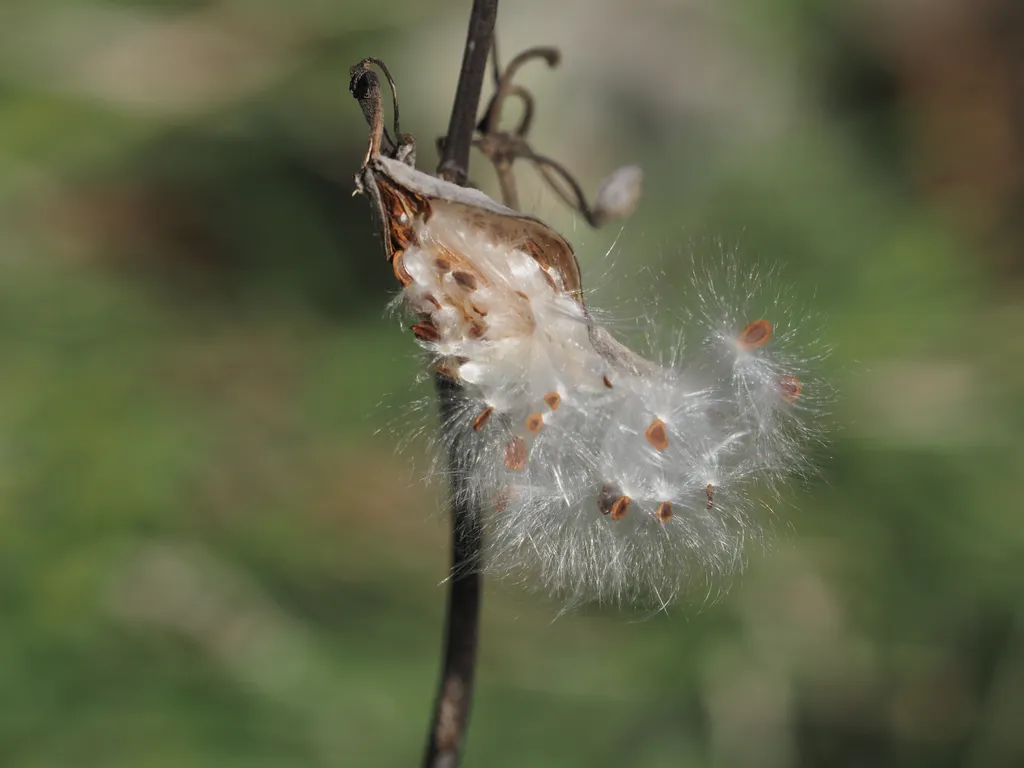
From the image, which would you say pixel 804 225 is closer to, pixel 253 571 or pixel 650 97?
pixel 650 97

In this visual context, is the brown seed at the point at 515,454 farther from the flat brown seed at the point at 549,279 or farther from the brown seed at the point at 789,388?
the brown seed at the point at 789,388

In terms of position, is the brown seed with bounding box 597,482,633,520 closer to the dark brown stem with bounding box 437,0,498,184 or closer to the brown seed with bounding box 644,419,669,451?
the brown seed with bounding box 644,419,669,451

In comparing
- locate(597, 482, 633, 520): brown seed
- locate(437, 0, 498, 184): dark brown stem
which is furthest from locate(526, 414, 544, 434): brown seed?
locate(437, 0, 498, 184): dark brown stem

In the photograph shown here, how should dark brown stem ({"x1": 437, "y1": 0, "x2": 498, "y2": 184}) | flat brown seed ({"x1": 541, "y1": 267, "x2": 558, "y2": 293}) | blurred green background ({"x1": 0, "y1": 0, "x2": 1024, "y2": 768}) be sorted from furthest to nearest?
1. blurred green background ({"x1": 0, "y1": 0, "x2": 1024, "y2": 768})
2. flat brown seed ({"x1": 541, "y1": 267, "x2": 558, "y2": 293})
3. dark brown stem ({"x1": 437, "y1": 0, "x2": 498, "y2": 184})

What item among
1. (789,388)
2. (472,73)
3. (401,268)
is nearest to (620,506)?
(789,388)

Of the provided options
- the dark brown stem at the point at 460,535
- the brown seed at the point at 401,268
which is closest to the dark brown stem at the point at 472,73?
the dark brown stem at the point at 460,535

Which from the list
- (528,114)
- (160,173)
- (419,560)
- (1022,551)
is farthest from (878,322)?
(160,173)

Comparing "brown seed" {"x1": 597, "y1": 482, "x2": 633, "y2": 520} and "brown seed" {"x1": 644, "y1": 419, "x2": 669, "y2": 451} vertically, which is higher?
"brown seed" {"x1": 644, "y1": 419, "x2": 669, "y2": 451}
